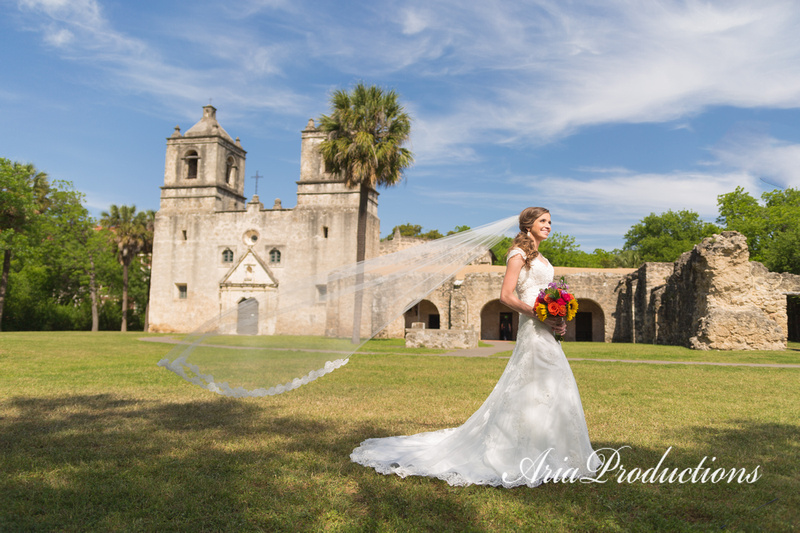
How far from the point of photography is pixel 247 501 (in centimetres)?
370

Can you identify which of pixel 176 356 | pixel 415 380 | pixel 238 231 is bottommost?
pixel 415 380

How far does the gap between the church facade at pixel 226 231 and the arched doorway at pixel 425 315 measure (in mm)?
6505

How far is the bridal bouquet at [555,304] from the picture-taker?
4273 mm

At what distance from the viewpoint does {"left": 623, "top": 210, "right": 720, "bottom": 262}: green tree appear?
174 feet

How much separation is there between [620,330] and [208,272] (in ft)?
84.4

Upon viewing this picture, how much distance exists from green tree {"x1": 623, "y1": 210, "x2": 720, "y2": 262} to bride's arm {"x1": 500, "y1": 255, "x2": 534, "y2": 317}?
53223 mm

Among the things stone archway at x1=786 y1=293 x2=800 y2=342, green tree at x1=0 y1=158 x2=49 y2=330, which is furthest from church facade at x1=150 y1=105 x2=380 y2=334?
stone archway at x1=786 y1=293 x2=800 y2=342

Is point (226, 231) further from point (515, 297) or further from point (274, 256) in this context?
point (515, 297)

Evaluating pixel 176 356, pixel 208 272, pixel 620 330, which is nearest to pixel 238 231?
pixel 208 272

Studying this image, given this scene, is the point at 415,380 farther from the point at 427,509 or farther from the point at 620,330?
the point at 620,330

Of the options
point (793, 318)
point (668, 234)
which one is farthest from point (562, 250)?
point (793, 318)

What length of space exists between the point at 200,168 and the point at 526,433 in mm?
36730

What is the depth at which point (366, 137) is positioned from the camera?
20.9 meters

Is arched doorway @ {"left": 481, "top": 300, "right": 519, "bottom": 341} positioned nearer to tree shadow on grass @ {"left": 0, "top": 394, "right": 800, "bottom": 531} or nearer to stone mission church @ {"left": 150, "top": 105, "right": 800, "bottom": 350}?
stone mission church @ {"left": 150, "top": 105, "right": 800, "bottom": 350}
